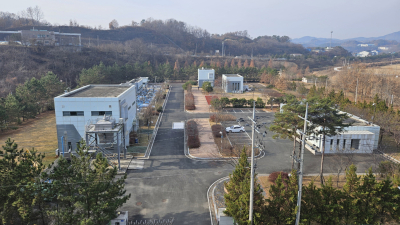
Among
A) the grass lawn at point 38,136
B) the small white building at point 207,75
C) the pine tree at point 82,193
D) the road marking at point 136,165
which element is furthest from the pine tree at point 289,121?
the small white building at point 207,75

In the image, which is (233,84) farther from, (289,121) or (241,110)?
(289,121)

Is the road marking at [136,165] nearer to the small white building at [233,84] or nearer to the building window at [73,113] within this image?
the building window at [73,113]

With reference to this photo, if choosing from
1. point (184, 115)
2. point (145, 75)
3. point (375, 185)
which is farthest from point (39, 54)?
point (375, 185)

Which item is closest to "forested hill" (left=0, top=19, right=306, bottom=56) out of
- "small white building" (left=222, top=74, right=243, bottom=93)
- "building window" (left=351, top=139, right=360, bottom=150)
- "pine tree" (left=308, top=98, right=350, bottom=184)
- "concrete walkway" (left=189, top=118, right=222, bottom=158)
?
"small white building" (left=222, top=74, right=243, bottom=93)

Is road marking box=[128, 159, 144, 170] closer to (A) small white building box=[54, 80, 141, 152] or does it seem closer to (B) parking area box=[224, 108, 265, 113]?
(A) small white building box=[54, 80, 141, 152]

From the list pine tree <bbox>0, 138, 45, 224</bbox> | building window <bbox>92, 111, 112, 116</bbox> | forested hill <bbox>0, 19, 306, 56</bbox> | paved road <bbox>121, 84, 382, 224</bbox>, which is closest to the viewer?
pine tree <bbox>0, 138, 45, 224</bbox>

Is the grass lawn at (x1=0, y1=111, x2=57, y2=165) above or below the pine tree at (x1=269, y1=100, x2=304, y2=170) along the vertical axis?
below

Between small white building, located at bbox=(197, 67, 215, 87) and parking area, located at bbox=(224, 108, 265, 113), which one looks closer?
parking area, located at bbox=(224, 108, 265, 113)

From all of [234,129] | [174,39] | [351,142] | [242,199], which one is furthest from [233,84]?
[174,39]
